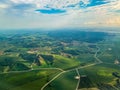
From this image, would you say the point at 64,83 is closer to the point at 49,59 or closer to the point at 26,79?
the point at 26,79

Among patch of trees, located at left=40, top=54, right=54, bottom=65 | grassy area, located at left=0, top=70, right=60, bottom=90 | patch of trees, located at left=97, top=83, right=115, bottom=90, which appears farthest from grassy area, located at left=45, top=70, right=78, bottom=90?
patch of trees, located at left=40, top=54, right=54, bottom=65

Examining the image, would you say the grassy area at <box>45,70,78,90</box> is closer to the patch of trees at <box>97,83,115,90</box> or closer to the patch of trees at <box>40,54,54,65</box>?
the patch of trees at <box>97,83,115,90</box>

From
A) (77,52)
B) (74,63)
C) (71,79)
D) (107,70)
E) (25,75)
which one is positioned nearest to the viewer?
(71,79)

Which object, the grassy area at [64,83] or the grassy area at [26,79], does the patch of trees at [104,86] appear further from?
the grassy area at [26,79]

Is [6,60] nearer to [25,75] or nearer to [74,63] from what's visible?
[25,75]

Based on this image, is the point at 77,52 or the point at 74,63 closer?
the point at 74,63

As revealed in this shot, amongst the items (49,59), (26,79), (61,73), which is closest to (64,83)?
(61,73)

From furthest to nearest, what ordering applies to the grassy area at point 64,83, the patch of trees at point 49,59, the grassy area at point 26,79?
the patch of trees at point 49,59, the grassy area at point 26,79, the grassy area at point 64,83

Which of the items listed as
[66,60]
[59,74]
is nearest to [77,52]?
[66,60]

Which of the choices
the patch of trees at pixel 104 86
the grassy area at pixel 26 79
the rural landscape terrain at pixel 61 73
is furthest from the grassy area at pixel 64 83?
the patch of trees at pixel 104 86

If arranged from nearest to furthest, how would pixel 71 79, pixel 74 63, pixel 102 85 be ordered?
pixel 102 85, pixel 71 79, pixel 74 63

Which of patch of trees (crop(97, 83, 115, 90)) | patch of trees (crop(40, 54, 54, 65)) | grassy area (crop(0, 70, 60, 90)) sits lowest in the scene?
grassy area (crop(0, 70, 60, 90))
